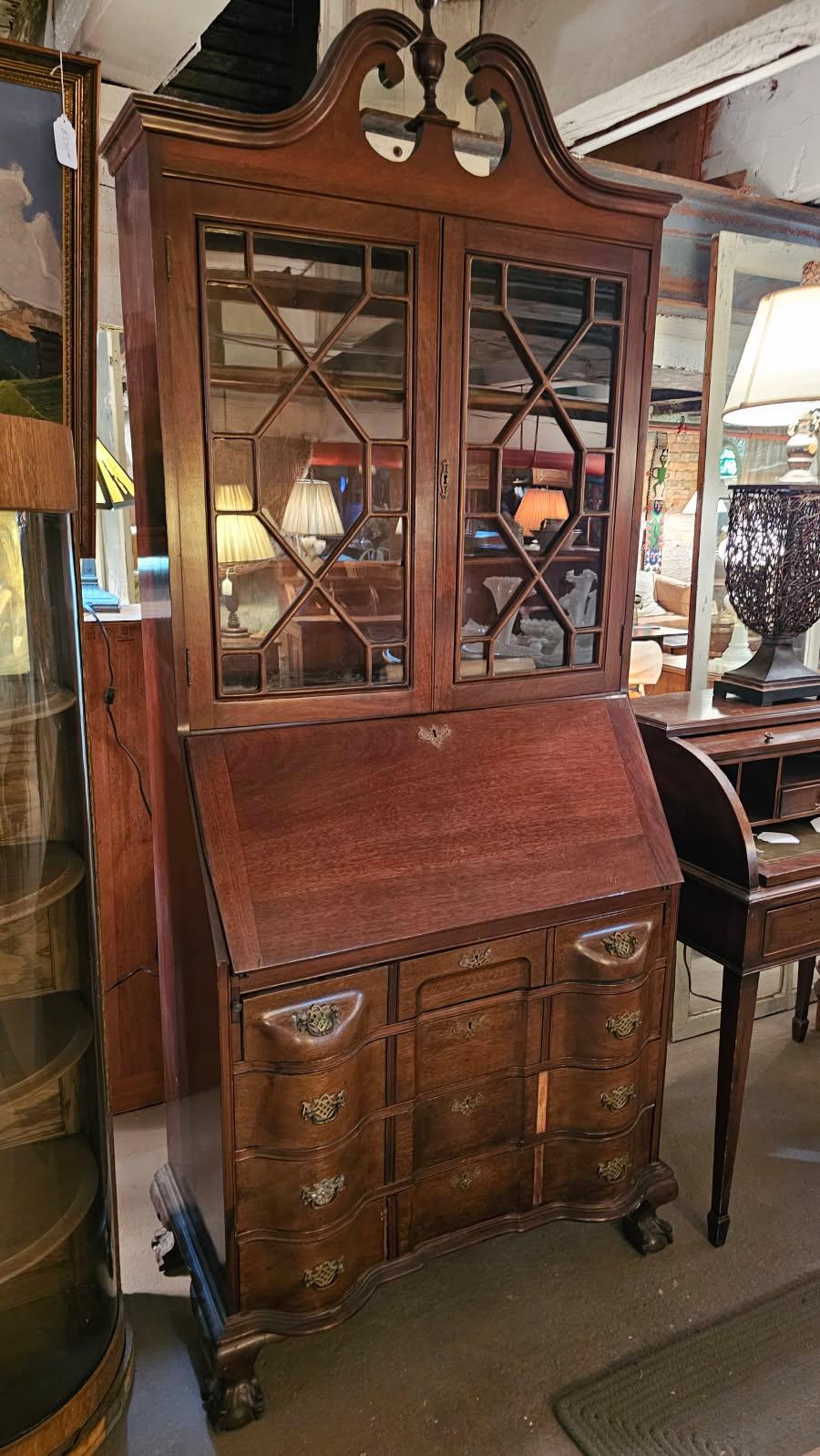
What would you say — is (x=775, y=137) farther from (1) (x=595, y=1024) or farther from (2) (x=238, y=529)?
(1) (x=595, y=1024)

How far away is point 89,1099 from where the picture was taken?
1501mm

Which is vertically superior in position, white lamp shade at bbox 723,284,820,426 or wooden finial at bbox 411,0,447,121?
wooden finial at bbox 411,0,447,121

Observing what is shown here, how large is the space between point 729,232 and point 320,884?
78.7 inches

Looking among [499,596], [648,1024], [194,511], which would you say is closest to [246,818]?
[194,511]

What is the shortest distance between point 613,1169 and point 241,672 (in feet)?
3.98

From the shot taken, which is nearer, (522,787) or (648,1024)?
(522,787)

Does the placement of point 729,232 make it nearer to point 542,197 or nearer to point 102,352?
point 542,197

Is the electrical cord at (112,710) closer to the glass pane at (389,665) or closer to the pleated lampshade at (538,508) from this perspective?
the glass pane at (389,665)

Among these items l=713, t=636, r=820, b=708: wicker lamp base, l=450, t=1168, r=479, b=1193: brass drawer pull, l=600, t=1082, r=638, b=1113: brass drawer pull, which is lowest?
l=450, t=1168, r=479, b=1193: brass drawer pull

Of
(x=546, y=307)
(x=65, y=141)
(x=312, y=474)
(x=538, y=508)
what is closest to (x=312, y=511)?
(x=312, y=474)

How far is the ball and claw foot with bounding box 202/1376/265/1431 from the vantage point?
1569mm

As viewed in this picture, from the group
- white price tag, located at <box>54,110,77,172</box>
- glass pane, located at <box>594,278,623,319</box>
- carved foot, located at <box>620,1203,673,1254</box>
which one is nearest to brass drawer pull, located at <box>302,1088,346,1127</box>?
carved foot, located at <box>620,1203,673,1254</box>

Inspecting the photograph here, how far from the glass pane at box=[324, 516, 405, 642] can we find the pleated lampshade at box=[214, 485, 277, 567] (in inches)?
5.1

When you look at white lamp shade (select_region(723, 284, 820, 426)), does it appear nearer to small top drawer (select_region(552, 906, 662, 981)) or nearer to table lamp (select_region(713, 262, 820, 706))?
table lamp (select_region(713, 262, 820, 706))
